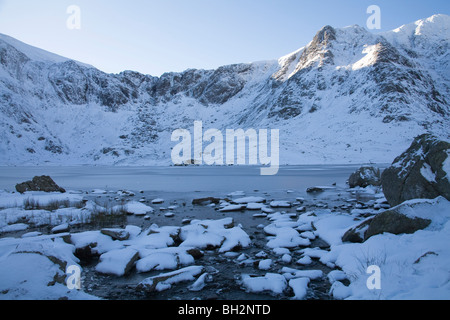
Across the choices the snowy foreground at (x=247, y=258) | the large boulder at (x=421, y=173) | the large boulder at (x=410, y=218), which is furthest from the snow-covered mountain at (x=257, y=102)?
the large boulder at (x=410, y=218)

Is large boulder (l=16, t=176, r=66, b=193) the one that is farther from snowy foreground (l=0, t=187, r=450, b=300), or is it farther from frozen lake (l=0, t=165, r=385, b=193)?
snowy foreground (l=0, t=187, r=450, b=300)

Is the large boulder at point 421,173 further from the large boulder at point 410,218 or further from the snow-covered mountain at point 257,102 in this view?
the snow-covered mountain at point 257,102

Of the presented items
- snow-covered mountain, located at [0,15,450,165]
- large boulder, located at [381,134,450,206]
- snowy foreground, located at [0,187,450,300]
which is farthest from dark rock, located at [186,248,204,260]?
snow-covered mountain, located at [0,15,450,165]

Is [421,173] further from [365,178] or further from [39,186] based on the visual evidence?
[39,186]

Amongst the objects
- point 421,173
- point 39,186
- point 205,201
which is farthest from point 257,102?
point 421,173

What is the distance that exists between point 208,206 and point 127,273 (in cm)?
754

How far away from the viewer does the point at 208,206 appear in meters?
13.2

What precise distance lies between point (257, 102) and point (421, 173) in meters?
99.8

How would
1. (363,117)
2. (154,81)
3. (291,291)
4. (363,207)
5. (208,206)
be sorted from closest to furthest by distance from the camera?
(291,291) → (363,207) → (208,206) → (363,117) → (154,81)

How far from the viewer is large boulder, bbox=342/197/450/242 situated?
6.10m

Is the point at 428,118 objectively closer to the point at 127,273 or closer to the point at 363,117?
the point at 363,117

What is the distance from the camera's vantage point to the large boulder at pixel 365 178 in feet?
60.8

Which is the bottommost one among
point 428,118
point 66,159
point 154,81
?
point 66,159
